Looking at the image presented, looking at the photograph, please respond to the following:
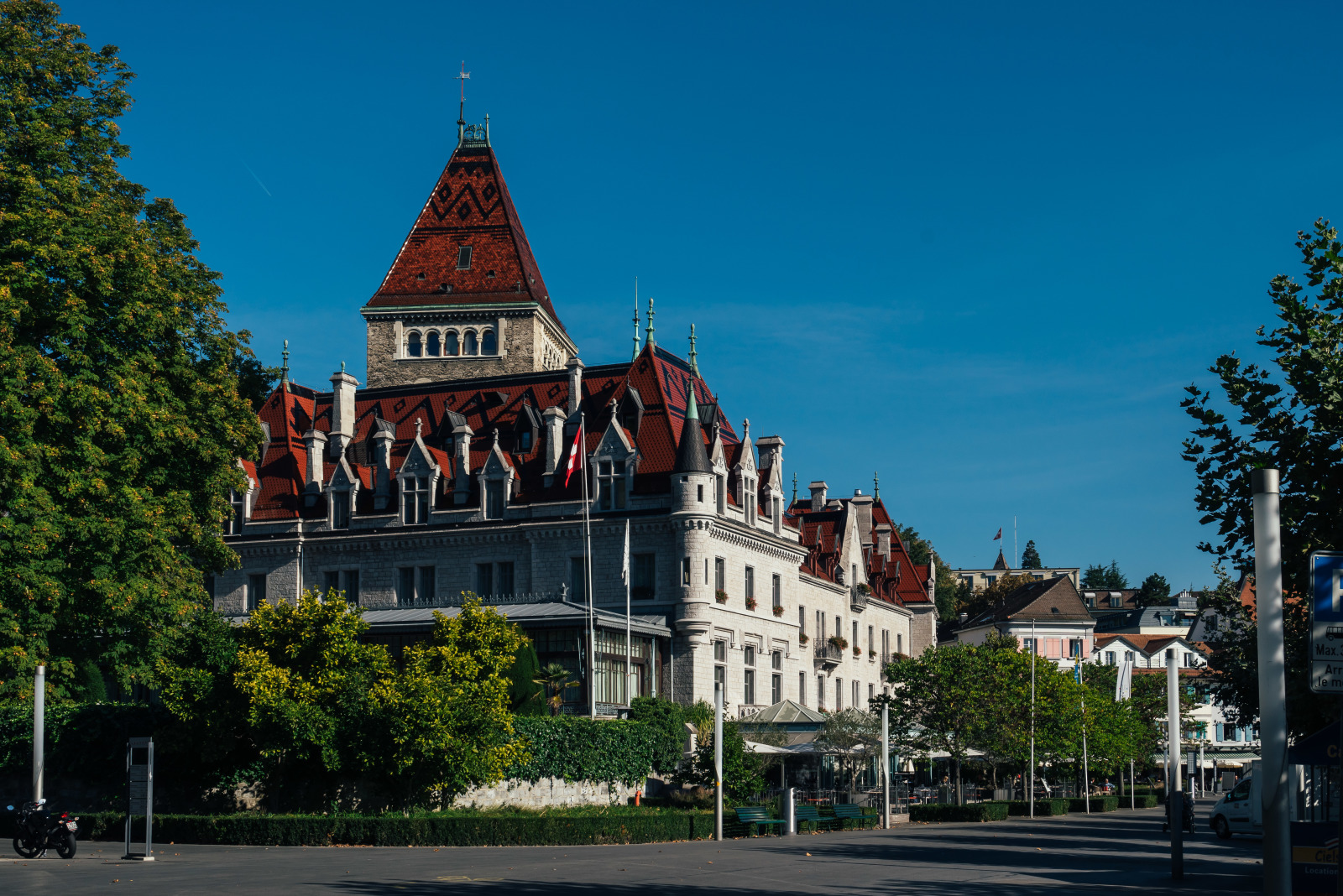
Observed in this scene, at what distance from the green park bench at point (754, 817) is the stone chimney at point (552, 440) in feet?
84.3

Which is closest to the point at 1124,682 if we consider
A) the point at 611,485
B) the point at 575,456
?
the point at 611,485

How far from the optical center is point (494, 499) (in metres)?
62.5

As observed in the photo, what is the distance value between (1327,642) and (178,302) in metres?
35.4

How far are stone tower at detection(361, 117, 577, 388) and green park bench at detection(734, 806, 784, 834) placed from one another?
41.4 m

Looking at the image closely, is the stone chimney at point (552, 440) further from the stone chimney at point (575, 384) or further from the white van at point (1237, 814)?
the white van at point (1237, 814)

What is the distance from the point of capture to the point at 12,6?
3700cm

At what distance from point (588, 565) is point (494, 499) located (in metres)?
8.03

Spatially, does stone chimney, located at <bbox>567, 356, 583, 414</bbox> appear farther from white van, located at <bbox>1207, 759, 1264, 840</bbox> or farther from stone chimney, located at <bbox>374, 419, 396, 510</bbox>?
white van, located at <bbox>1207, 759, 1264, 840</bbox>

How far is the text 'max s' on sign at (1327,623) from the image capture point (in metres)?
9.49

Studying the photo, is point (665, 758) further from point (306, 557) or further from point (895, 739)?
point (306, 557)

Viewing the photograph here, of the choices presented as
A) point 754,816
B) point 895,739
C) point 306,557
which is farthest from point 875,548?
point 754,816

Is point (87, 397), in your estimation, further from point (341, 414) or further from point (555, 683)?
point (341, 414)

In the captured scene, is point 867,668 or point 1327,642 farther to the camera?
point 867,668

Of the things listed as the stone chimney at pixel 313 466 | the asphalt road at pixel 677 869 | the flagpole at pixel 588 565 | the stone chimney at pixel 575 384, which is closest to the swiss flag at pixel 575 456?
the flagpole at pixel 588 565
